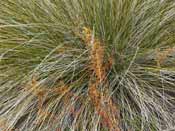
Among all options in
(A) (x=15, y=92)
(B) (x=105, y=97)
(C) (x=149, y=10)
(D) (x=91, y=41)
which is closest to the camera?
(D) (x=91, y=41)

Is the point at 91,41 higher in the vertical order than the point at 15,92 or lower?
higher

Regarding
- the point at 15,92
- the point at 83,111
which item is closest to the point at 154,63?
the point at 83,111

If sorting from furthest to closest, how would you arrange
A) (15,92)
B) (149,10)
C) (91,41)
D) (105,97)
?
(149,10)
(15,92)
(105,97)
(91,41)

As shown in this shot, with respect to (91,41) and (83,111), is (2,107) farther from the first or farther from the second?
(91,41)

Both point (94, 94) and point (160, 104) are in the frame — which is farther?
point (160, 104)

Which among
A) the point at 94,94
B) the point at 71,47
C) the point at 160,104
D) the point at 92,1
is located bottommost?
the point at 160,104

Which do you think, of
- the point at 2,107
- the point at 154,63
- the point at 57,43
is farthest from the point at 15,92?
the point at 154,63
